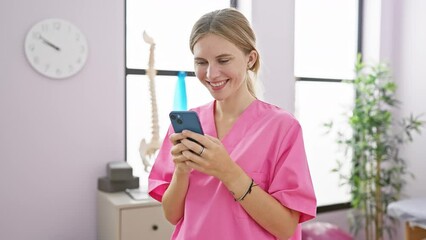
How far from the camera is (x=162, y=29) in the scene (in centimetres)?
262

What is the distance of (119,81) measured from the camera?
231 centimetres

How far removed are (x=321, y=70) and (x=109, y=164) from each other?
208 centimetres

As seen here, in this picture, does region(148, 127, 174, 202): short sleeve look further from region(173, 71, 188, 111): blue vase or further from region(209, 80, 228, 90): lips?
region(173, 71, 188, 111): blue vase

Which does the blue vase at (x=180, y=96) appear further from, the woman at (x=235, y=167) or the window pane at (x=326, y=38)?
the woman at (x=235, y=167)

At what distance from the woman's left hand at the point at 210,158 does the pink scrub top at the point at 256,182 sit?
0.08 m

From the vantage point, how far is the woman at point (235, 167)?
31.3 inches

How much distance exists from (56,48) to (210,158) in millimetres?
1684

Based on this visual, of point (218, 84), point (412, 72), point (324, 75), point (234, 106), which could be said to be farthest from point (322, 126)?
point (218, 84)

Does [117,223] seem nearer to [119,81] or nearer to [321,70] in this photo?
[119,81]

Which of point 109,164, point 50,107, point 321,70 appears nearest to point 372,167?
point 321,70

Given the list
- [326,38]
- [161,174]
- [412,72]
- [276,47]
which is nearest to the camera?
[161,174]

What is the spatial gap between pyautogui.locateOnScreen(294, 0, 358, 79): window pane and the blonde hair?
2395mm

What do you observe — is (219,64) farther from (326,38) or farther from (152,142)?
(326,38)

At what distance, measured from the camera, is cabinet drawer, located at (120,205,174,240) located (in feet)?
6.13
